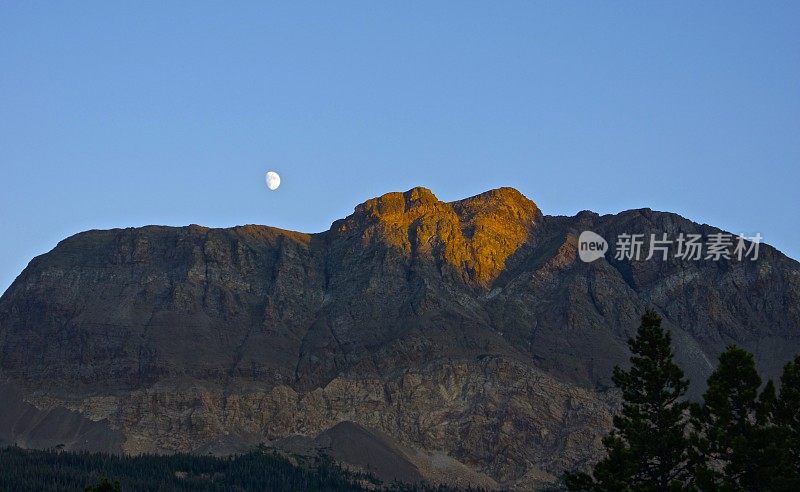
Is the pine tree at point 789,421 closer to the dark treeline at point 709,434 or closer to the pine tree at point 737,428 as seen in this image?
the dark treeline at point 709,434

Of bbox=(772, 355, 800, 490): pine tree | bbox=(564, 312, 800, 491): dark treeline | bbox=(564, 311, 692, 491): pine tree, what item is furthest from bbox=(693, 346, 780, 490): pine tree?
bbox=(564, 311, 692, 491): pine tree

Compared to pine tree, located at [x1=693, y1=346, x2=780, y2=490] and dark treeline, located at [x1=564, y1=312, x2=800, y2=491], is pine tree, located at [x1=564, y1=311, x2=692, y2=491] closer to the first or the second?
dark treeline, located at [x1=564, y1=312, x2=800, y2=491]

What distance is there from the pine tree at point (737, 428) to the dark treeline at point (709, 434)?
52 mm

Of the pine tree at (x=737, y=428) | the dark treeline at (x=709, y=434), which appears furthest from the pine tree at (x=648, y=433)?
the pine tree at (x=737, y=428)

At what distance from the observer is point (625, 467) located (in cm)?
6300

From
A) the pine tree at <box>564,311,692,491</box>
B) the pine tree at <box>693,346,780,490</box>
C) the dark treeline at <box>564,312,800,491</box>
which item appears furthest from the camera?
the pine tree at <box>564,311,692,491</box>

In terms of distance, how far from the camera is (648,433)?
64.2 metres

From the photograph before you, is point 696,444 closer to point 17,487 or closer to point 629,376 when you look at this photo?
point 629,376

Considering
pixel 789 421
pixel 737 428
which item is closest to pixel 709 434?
pixel 737 428

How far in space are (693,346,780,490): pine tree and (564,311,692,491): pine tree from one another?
136 cm

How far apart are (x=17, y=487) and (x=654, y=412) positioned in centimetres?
14965

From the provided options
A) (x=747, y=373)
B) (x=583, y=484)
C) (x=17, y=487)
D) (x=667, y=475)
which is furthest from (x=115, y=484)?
(x=17, y=487)

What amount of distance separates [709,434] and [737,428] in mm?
1894

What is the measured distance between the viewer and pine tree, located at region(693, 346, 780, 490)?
60.0 m
